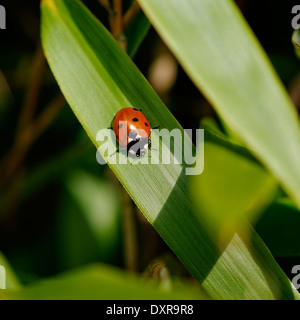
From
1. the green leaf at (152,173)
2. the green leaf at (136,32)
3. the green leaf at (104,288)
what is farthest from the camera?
the green leaf at (136,32)

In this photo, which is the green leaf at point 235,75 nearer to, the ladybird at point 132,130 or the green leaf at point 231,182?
the green leaf at point 231,182

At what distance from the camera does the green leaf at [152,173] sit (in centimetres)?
41

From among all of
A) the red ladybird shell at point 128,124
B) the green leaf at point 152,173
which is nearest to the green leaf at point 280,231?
the green leaf at point 152,173

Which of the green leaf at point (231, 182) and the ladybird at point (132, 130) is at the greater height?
the ladybird at point (132, 130)

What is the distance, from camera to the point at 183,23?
325 millimetres

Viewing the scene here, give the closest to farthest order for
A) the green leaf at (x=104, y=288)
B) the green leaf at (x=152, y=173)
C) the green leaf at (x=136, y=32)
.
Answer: the green leaf at (x=104, y=288), the green leaf at (x=152, y=173), the green leaf at (x=136, y=32)

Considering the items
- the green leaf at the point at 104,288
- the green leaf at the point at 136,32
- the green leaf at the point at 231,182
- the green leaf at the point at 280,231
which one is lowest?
the green leaf at the point at 104,288

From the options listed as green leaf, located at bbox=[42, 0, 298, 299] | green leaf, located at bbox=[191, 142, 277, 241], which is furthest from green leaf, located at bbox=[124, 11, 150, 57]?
green leaf, located at bbox=[191, 142, 277, 241]

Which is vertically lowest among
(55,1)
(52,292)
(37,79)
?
(52,292)

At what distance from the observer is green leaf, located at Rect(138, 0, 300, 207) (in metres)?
0.29

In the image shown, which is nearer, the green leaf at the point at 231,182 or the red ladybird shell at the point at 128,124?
the green leaf at the point at 231,182
